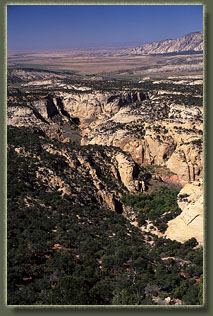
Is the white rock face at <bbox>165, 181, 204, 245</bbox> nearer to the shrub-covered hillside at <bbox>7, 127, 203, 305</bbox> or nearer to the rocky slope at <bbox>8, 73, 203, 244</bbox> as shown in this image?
the shrub-covered hillside at <bbox>7, 127, 203, 305</bbox>

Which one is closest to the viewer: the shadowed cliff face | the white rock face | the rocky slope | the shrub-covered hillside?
the shrub-covered hillside

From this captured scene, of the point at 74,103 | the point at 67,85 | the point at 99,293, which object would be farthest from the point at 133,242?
the point at 67,85

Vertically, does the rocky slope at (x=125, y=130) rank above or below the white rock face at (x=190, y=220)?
above

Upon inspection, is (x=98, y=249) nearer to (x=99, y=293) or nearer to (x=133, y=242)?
(x=133, y=242)

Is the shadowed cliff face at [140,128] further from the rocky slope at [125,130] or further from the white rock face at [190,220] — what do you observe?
the white rock face at [190,220]

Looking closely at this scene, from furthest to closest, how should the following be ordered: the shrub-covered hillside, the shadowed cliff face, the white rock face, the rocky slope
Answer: the shadowed cliff face < the rocky slope < the white rock face < the shrub-covered hillside

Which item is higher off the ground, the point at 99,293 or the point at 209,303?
the point at 209,303

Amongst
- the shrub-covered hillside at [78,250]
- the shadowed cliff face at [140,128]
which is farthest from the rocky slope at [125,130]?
the shrub-covered hillside at [78,250]

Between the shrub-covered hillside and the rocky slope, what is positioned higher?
the rocky slope

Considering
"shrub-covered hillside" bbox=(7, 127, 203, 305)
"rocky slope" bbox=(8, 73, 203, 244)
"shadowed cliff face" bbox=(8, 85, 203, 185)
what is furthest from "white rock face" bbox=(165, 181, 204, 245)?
"shadowed cliff face" bbox=(8, 85, 203, 185)
